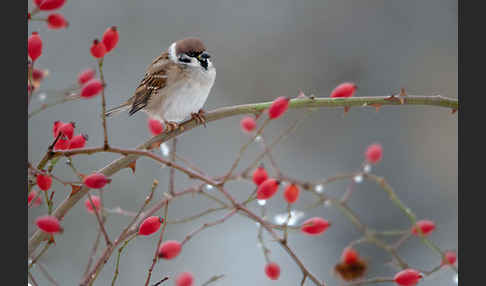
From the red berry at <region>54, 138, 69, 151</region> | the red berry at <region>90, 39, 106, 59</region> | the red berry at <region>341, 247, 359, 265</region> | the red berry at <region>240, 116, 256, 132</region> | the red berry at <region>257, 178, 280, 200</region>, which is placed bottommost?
the red berry at <region>341, 247, 359, 265</region>

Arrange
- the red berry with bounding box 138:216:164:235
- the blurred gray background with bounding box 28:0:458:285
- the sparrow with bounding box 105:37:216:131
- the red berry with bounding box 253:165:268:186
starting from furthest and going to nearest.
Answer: the blurred gray background with bounding box 28:0:458:285
the sparrow with bounding box 105:37:216:131
the red berry with bounding box 253:165:268:186
the red berry with bounding box 138:216:164:235

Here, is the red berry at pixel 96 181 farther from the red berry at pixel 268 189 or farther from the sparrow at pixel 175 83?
the sparrow at pixel 175 83

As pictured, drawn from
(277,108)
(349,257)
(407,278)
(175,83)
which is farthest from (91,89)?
(175,83)

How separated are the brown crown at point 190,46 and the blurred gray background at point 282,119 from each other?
74cm

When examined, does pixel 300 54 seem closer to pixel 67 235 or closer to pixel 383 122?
pixel 383 122

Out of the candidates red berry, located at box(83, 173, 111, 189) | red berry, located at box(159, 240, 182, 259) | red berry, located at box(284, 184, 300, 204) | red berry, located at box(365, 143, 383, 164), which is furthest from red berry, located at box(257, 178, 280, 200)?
red berry, located at box(365, 143, 383, 164)

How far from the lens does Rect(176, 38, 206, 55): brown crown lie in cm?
162

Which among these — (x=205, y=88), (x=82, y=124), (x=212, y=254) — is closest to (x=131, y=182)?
(x=82, y=124)

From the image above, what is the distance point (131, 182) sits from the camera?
7.68 feet

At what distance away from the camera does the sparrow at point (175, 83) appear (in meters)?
1.62

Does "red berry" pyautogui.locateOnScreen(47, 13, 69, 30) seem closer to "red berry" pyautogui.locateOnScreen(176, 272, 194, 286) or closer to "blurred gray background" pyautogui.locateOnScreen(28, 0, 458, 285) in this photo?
"red berry" pyautogui.locateOnScreen(176, 272, 194, 286)

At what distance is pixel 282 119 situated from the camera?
260cm

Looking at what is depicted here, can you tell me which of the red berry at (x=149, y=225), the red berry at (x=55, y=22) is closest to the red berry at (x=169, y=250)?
the red berry at (x=149, y=225)

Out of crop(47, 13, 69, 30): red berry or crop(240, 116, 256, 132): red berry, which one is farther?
crop(240, 116, 256, 132): red berry
